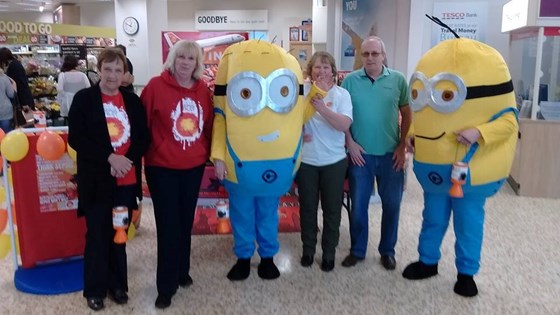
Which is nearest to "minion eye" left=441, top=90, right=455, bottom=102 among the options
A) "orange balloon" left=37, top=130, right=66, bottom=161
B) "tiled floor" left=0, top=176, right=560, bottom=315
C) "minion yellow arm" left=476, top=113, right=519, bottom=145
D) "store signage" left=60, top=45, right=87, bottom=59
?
"minion yellow arm" left=476, top=113, right=519, bottom=145

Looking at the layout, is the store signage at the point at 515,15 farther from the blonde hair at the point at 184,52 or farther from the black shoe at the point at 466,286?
the blonde hair at the point at 184,52

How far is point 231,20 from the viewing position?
15.1 meters

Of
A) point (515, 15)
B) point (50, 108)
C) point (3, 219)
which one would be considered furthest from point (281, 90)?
point (50, 108)

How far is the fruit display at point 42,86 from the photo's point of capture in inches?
318

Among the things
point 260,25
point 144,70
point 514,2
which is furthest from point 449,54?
point 260,25

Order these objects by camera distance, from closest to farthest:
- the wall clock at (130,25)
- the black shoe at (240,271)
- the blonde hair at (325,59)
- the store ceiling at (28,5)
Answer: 1. the blonde hair at (325,59)
2. the black shoe at (240,271)
3. the wall clock at (130,25)
4. the store ceiling at (28,5)

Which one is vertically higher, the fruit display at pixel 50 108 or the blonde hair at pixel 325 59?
the blonde hair at pixel 325 59

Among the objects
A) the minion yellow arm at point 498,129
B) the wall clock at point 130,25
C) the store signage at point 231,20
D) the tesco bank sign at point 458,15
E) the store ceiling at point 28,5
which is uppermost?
the store ceiling at point 28,5

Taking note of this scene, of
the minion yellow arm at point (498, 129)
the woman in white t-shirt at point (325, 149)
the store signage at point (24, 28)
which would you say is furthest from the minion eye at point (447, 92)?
the store signage at point (24, 28)

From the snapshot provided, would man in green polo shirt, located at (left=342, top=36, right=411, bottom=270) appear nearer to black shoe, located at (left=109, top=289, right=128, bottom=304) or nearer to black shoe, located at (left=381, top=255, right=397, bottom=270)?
black shoe, located at (left=381, top=255, right=397, bottom=270)

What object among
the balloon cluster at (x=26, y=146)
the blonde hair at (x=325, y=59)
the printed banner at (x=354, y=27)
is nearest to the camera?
the balloon cluster at (x=26, y=146)

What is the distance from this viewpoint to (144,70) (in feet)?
33.7

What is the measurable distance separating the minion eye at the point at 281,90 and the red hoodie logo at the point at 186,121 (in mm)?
403

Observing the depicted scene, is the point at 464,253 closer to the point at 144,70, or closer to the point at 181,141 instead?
the point at 181,141
